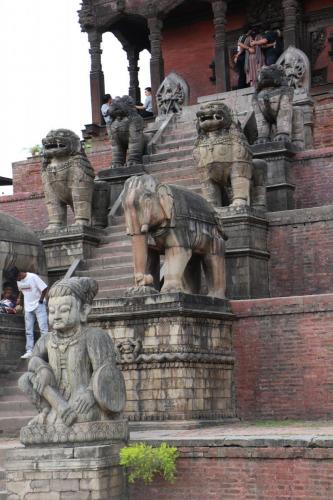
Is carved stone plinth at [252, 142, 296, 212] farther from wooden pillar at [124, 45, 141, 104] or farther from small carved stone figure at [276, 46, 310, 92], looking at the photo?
wooden pillar at [124, 45, 141, 104]

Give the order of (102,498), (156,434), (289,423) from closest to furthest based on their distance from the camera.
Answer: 1. (102,498)
2. (156,434)
3. (289,423)

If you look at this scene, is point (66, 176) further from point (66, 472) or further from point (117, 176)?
point (66, 472)

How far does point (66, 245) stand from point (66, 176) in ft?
4.02

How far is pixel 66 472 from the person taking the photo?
12344mm

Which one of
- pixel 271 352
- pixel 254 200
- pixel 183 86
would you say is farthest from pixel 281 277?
pixel 183 86

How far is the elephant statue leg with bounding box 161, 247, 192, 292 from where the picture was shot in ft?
52.3

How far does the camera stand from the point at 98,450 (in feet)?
40.6

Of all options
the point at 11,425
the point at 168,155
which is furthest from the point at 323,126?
the point at 11,425

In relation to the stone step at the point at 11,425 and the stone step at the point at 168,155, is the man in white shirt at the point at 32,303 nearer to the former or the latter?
the stone step at the point at 11,425

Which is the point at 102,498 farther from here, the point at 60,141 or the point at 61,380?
the point at 60,141

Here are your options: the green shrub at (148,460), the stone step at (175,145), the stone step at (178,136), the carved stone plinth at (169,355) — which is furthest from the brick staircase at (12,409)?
the stone step at (178,136)

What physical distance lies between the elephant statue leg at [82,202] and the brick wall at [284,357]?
462 cm

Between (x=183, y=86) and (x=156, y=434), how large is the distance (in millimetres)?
14297

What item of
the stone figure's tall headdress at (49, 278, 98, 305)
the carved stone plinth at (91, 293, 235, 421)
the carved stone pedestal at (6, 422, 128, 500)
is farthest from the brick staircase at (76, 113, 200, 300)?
the carved stone pedestal at (6, 422, 128, 500)
